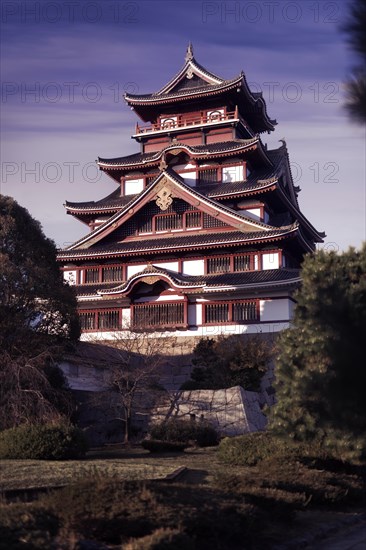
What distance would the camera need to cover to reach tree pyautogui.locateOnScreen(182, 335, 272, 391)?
3066 cm

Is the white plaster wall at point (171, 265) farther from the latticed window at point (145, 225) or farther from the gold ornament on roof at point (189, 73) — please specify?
the gold ornament on roof at point (189, 73)

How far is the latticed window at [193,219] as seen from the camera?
42.1 meters

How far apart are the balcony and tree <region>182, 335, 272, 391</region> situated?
1851 centimetres

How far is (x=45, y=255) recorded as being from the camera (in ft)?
81.8

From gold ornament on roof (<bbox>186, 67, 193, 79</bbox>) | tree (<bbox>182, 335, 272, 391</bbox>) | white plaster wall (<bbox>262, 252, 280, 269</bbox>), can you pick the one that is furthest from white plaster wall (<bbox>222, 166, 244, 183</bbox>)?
tree (<bbox>182, 335, 272, 391</bbox>)

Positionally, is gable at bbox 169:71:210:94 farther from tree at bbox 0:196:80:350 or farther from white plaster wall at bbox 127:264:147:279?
tree at bbox 0:196:80:350

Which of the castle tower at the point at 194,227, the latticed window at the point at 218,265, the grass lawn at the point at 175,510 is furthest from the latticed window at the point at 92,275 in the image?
the grass lawn at the point at 175,510

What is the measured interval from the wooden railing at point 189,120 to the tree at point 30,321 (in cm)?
2468

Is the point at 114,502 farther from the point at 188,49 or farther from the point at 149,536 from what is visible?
the point at 188,49

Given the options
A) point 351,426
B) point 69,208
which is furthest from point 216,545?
point 69,208

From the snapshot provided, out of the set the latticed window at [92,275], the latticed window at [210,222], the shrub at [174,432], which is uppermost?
the latticed window at [210,222]

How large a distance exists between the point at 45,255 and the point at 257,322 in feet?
53.6

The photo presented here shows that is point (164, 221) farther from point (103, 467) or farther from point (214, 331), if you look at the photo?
point (103, 467)

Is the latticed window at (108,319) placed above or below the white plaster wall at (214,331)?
above
